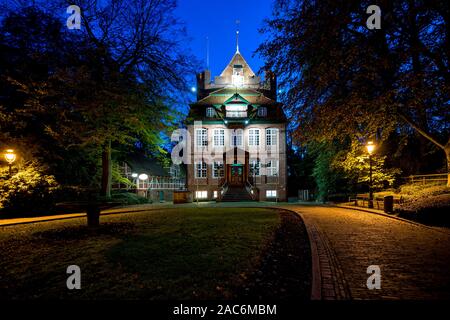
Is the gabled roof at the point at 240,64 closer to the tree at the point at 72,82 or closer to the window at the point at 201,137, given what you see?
the window at the point at 201,137

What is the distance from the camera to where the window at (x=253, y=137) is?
96.7 feet

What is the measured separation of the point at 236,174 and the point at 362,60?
65.9ft

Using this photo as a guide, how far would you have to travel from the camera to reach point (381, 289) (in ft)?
12.7

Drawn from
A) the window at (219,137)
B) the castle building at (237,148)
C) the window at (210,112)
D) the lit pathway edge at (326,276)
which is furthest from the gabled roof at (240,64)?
the lit pathway edge at (326,276)

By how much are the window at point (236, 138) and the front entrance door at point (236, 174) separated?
2706 mm

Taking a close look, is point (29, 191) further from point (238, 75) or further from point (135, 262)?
point (238, 75)

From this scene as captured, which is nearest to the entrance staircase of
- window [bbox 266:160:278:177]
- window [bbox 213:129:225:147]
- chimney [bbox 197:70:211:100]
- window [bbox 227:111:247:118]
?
window [bbox 266:160:278:177]

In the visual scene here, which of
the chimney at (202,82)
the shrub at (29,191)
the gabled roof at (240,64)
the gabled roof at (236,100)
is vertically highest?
the gabled roof at (240,64)

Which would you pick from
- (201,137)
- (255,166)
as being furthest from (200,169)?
(255,166)

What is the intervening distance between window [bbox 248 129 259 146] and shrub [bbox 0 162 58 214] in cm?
2050

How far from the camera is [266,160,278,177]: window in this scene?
94.8 feet

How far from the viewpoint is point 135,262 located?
16.6 ft

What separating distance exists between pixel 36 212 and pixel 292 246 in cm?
1593
